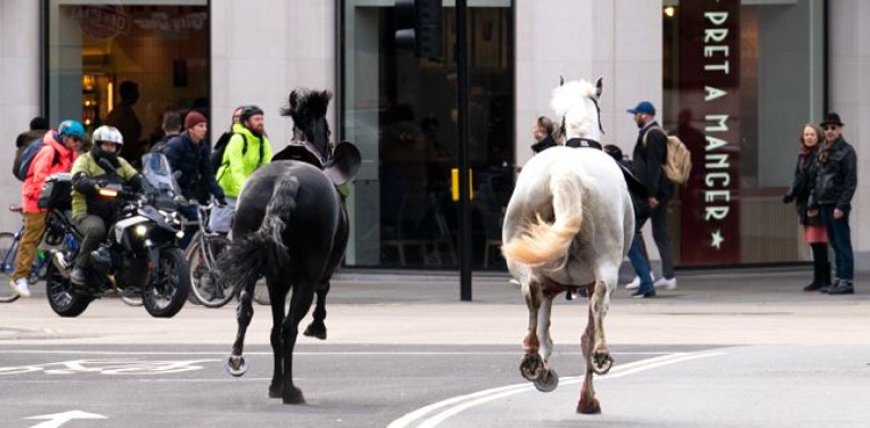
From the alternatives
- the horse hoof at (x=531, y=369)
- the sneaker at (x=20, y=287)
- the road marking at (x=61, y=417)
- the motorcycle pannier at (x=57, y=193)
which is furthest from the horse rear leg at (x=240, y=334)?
the sneaker at (x=20, y=287)

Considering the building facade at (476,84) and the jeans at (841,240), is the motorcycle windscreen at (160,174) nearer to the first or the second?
the building facade at (476,84)

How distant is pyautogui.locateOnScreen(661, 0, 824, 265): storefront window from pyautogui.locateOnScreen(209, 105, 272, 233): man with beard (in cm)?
621

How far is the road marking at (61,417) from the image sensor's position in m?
11.3

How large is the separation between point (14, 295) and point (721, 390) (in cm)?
1073

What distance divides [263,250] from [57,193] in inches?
322

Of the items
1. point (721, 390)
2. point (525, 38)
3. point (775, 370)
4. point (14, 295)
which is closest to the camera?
point (721, 390)

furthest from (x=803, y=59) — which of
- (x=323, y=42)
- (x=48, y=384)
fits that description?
(x=48, y=384)

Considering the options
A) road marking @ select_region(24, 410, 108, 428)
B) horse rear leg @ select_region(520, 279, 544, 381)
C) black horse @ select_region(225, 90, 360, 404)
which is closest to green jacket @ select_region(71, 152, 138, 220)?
black horse @ select_region(225, 90, 360, 404)

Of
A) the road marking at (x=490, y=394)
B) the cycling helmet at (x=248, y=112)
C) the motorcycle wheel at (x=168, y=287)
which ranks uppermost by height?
the cycling helmet at (x=248, y=112)

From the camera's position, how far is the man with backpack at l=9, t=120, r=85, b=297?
21078 mm

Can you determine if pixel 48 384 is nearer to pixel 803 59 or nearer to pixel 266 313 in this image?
pixel 266 313

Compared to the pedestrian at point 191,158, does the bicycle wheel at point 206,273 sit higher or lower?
lower

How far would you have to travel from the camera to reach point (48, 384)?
13445mm

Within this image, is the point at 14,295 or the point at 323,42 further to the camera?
the point at 323,42
